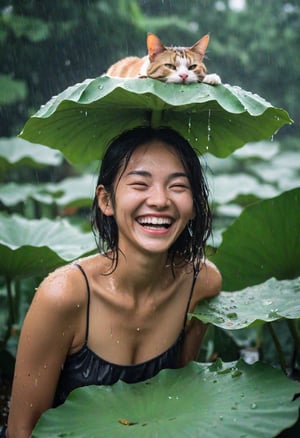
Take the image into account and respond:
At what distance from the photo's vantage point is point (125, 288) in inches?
90.0

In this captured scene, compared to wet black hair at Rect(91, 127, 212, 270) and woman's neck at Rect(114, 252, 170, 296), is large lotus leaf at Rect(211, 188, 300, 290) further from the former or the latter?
woman's neck at Rect(114, 252, 170, 296)

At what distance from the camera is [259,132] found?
2340mm

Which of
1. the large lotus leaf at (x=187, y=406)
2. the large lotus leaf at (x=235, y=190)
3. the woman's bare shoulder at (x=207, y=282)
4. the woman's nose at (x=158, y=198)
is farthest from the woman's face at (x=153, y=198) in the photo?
the large lotus leaf at (x=235, y=190)

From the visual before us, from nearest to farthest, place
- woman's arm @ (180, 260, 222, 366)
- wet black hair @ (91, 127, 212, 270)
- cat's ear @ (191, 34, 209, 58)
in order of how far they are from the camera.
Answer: wet black hair @ (91, 127, 212, 270) → woman's arm @ (180, 260, 222, 366) → cat's ear @ (191, 34, 209, 58)

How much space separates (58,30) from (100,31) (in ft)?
2.05

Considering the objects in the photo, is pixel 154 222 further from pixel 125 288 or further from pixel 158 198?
pixel 125 288

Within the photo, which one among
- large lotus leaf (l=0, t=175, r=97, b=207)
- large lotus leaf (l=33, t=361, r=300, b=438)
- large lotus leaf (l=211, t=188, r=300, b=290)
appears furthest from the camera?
large lotus leaf (l=0, t=175, r=97, b=207)

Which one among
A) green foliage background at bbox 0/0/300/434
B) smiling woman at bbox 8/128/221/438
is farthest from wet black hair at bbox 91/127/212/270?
green foliage background at bbox 0/0/300/434

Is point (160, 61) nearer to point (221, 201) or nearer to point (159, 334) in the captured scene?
point (159, 334)

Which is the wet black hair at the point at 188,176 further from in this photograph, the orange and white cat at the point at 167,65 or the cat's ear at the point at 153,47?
the cat's ear at the point at 153,47

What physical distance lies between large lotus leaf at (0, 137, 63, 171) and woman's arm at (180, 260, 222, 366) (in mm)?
2744

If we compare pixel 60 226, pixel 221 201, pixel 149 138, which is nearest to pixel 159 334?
pixel 149 138

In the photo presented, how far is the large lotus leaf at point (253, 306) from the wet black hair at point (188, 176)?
17cm

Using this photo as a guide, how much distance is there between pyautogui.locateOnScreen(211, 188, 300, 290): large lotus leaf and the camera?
108 inches
